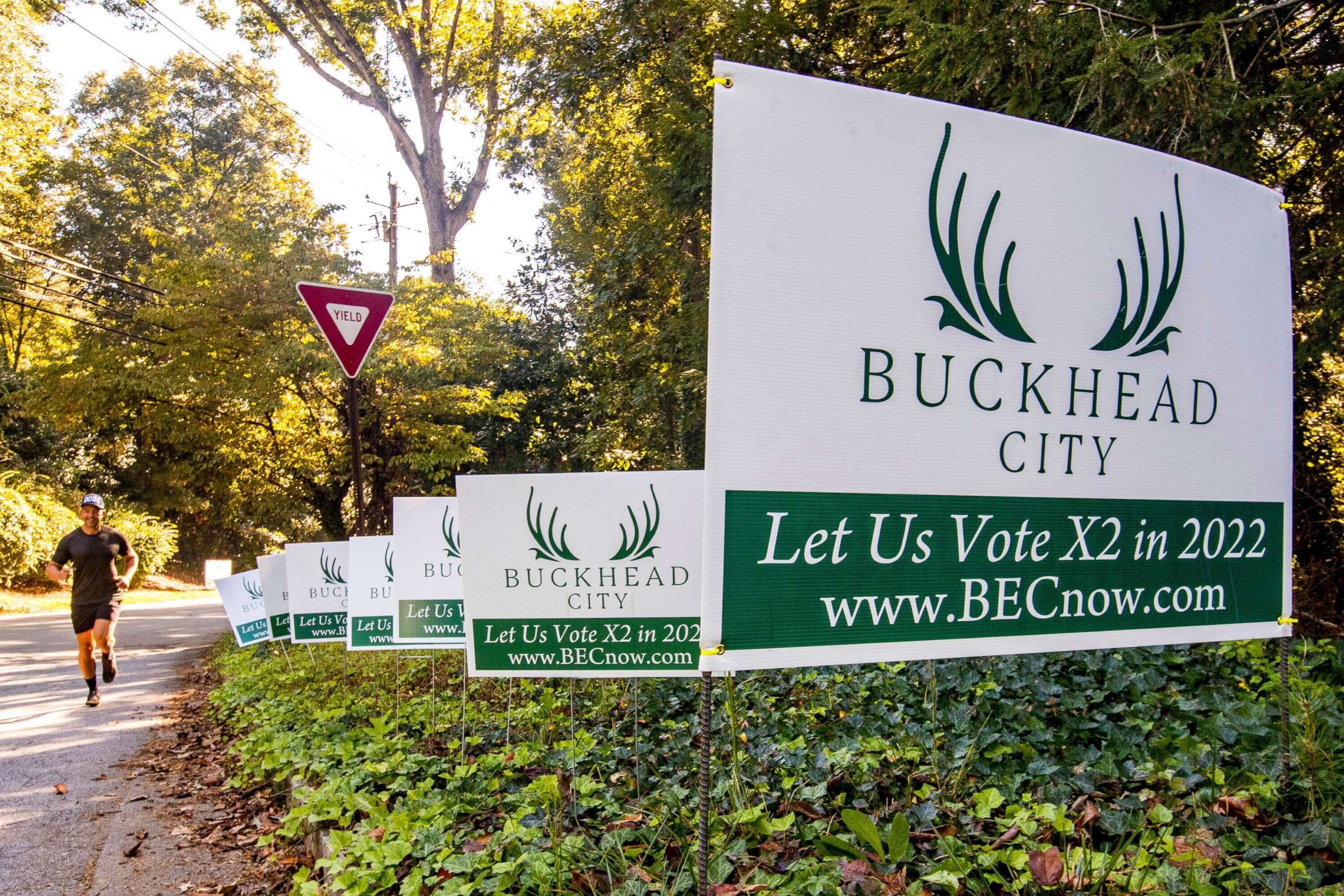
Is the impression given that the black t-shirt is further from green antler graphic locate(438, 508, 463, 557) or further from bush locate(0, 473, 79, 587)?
bush locate(0, 473, 79, 587)

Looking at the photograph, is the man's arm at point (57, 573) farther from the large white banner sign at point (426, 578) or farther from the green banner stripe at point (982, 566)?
the green banner stripe at point (982, 566)

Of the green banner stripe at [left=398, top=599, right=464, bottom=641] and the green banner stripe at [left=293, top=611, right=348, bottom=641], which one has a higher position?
the green banner stripe at [left=398, top=599, right=464, bottom=641]

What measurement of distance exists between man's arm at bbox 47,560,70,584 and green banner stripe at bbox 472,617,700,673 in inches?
231

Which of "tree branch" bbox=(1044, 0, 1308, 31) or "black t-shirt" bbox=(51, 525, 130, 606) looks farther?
"black t-shirt" bbox=(51, 525, 130, 606)

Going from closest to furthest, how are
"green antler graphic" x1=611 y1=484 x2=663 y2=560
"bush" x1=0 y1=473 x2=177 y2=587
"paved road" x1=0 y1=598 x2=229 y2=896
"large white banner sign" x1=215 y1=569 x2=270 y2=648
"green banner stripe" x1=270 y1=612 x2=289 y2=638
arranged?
"paved road" x1=0 y1=598 x2=229 y2=896 → "green antler graphic" x1=611 y1=484 x2=663 y2=560 → "green banner stripe" x1=270 y1=612 x2=289 y2=638 → "large white banner sign" x1=215 y1=569 x2=270 y2=648 → "bush" x1=0 y1=473 x2=177 y2=587

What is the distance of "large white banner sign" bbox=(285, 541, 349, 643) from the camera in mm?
8883

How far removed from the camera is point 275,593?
984cm

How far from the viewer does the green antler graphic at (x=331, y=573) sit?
8930 millimetres

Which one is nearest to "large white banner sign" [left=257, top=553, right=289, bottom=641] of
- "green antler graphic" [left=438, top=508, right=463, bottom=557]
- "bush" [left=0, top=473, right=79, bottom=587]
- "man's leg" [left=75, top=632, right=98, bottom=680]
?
"man's leg" [left=75, top=632, right=98, bottom=680]

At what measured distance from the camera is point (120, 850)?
500 centimetres

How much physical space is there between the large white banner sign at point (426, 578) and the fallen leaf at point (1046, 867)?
4.57 metres

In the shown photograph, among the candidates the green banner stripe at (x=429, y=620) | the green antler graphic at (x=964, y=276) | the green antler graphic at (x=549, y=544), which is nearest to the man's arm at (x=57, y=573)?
the green banner stripe at (x=429, y=620)

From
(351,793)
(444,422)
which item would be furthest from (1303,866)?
(444,422)

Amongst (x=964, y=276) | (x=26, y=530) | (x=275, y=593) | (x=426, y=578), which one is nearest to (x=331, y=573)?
(x=275, y=593)
